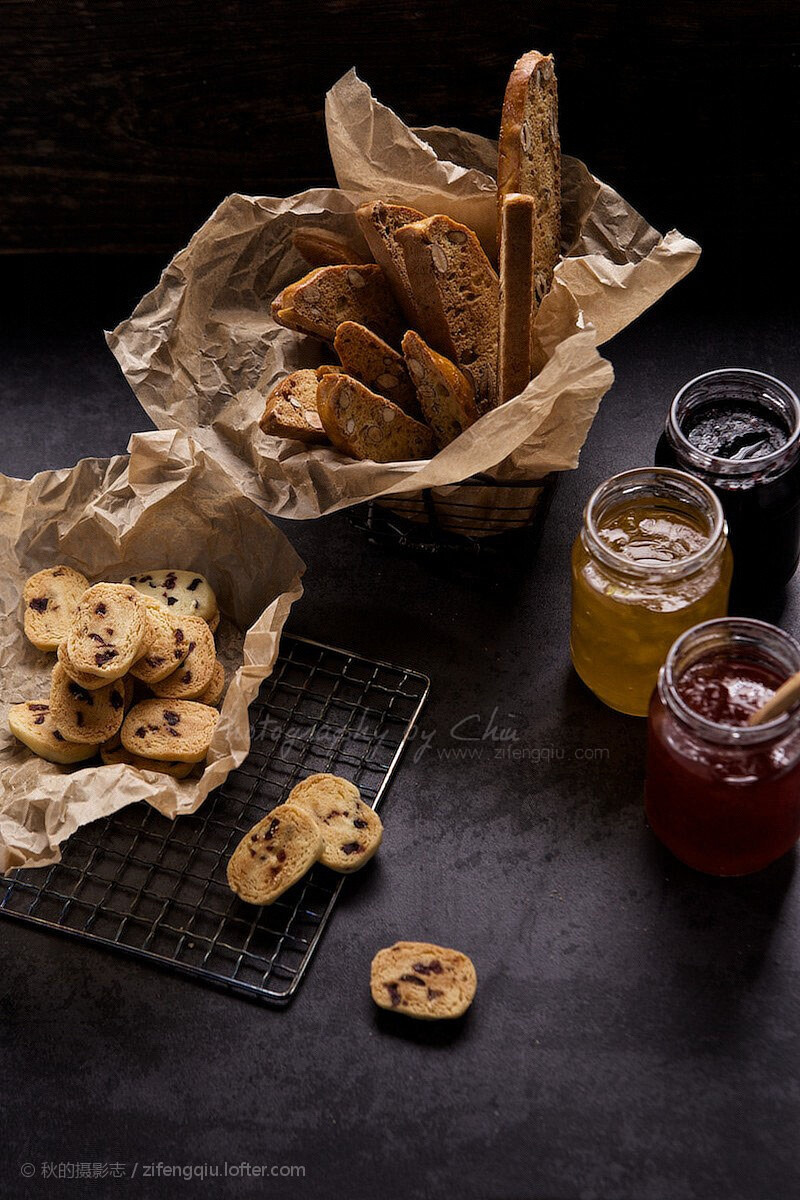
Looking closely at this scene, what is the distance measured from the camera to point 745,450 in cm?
130

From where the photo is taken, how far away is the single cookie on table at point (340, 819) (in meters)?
1.28

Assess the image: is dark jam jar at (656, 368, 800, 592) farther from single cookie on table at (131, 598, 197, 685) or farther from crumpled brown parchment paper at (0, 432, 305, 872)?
single cookie on table at (131, 598, 197, 685)

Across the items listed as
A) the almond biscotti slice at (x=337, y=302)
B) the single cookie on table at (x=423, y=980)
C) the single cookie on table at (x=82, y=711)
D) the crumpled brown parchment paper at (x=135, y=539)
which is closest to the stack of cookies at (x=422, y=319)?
the almond biscotti slice at (x=337, y=302)

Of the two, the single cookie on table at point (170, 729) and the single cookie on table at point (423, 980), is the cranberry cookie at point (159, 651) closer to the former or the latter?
the single cookie on table at point (170, 729)

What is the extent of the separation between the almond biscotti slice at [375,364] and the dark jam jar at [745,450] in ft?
0.96

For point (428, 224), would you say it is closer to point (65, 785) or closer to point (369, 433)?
point (369, 433)

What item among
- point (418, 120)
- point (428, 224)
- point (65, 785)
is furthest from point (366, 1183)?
point (418, 120)

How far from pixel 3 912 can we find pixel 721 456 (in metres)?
0.88

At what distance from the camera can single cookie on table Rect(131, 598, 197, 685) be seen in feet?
4.49

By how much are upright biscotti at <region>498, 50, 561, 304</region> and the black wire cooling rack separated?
50 cm

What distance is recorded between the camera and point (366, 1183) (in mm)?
1155

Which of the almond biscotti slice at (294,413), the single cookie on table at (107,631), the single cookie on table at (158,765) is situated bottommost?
the single cookie on table at (158,765)

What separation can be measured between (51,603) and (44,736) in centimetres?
19

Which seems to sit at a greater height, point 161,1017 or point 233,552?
point 233,552
